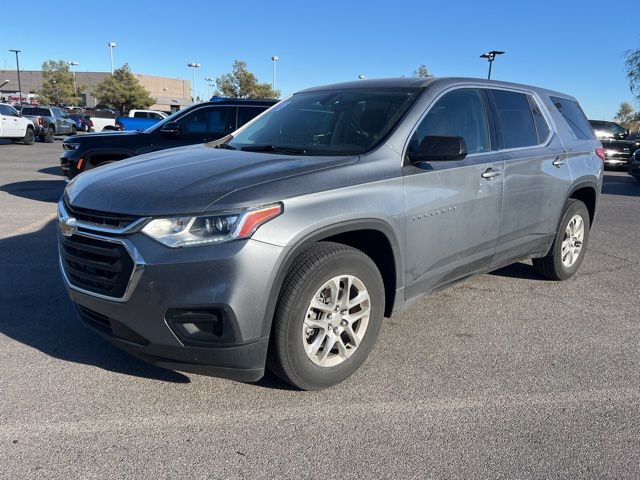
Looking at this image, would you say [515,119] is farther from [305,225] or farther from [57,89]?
[57,89]

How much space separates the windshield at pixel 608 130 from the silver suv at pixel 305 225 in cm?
1798

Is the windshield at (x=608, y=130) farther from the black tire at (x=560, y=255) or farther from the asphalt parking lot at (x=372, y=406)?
the asphalt parking lot at (x=372, y=406)

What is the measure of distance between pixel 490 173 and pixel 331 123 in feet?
4.15

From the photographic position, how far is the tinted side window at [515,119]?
4512 millimetres

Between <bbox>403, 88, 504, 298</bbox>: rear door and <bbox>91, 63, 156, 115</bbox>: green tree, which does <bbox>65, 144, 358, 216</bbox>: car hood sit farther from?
<bbox>91, 63, 156, 115</bbox>: green tree

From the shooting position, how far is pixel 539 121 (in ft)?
16.4

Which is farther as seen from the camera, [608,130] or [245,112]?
[608,130]

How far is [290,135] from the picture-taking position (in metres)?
4.10

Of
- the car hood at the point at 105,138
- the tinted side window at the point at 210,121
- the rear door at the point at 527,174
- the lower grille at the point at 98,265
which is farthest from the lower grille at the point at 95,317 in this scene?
the tinted side window at the point at 210,121

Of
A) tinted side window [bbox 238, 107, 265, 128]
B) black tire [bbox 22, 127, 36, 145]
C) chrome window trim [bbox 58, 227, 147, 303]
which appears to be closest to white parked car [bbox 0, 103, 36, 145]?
black tire [bbox 22, 127, 36, 145]

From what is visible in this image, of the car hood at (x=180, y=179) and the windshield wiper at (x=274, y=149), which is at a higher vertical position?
the windshield wiper at (x=274, y=149)

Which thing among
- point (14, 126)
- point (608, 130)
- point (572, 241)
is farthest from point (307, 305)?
point (14, 126)

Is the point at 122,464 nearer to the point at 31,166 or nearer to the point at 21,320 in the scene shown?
the point at 21,320

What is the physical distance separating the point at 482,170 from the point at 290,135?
1465mm
